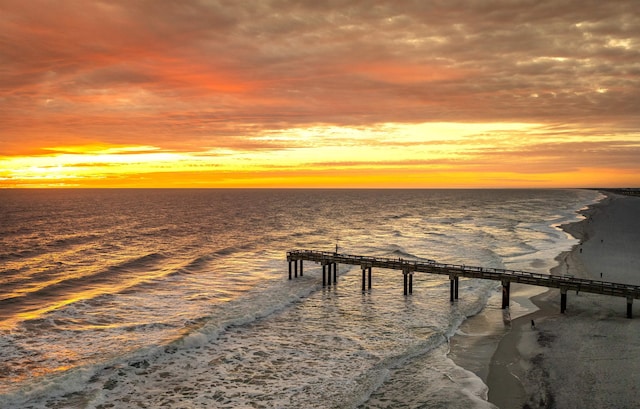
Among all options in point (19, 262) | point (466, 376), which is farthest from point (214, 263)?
point (466, 376)

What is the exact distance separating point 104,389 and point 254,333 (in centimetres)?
1038

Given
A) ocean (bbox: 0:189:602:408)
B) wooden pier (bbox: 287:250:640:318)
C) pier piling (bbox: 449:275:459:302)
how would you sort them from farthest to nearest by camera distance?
pier piling (bbox: 449:275:459:302) → wooden pier (bbox: 287:250:640:318) → ocean (bbox: 0:189:602:408)

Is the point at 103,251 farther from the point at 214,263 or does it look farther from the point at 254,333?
the point at 254,333

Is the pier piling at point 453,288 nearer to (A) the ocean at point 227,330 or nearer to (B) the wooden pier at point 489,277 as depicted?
(B) the wooden pier at point 489,277

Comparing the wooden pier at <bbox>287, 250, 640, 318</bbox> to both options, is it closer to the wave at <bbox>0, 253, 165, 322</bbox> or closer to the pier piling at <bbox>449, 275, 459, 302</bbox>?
the pier piling at <bbox>449, 275, 459, 302</bbox>

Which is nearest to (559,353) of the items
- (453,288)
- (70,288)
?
(453,288)

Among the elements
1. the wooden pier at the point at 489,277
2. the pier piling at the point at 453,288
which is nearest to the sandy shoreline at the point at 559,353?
the wooden pier at the point at 489,277

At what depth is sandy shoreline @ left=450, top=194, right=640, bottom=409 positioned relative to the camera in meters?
21.2

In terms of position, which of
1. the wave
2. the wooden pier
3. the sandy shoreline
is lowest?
the wave

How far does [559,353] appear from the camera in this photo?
26266mm

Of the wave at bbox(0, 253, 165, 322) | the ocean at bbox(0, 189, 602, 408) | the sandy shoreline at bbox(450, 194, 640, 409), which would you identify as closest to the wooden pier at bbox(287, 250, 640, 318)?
the sandy shoreline at bbox(450, 194, 640, 409)

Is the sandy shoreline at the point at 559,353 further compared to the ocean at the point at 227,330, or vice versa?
the ocean at the point at 227,330

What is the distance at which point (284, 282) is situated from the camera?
47.8m

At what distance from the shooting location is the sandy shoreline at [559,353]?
69.6 feet
